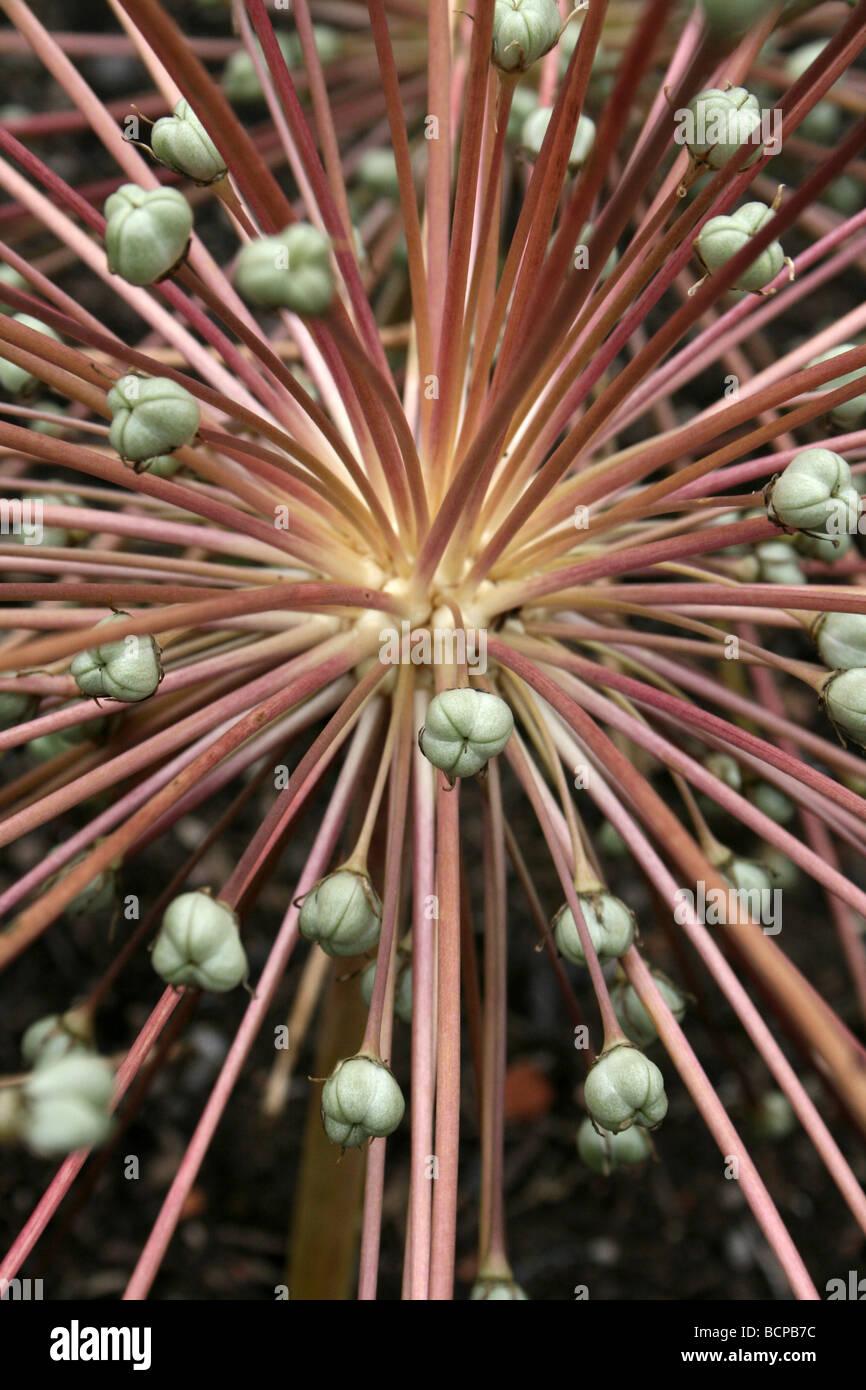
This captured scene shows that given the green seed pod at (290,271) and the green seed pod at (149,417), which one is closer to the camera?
the green seed pod at (290,271)

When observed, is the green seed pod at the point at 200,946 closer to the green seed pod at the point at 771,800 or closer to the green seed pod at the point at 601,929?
the green seed pod at the point at 601,929

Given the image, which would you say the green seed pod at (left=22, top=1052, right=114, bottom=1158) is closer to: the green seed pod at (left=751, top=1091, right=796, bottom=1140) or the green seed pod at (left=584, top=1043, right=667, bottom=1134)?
the green seed pod at (left=584, top=1043, right=667, bottom=1134)

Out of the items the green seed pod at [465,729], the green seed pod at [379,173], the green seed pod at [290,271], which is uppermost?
the green seed pod at [379,173]

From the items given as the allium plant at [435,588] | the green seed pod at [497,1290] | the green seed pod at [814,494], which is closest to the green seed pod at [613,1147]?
the allium plant at [435,588]

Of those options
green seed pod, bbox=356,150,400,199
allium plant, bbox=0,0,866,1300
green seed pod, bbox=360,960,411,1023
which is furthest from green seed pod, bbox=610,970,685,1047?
green seed pod, bbox=356,150,400,199

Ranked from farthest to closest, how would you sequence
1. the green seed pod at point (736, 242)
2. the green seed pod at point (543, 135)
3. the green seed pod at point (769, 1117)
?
1. the green seed pod at point (769, 1117)
2. the green seed pod at point (543, 135)
3. the green seed pod at point (736, 242)

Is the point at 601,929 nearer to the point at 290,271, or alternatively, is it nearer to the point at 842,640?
the point at 842,640

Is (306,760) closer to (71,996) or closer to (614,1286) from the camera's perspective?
(71,996)

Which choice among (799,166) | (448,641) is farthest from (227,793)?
(799,166)
